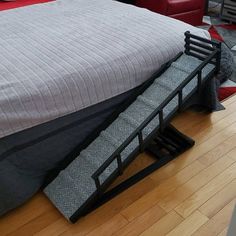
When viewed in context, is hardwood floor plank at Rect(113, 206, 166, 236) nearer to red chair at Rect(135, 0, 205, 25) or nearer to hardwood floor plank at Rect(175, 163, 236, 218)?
hardwood floor plank at Rect(175, 163, 236, 218)

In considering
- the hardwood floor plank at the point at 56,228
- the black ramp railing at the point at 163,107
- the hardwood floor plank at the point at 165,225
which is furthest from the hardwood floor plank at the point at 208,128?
the hardwood floor plank at the point at 56,228

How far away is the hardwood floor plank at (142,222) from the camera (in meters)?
1.55

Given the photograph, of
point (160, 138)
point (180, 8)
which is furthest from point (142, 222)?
point (180, 8)

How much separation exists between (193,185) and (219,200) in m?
0.17

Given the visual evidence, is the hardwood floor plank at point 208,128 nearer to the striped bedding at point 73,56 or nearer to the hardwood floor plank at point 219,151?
the hardwood floor plank at point 219,151

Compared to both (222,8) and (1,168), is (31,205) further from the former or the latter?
(222,8)

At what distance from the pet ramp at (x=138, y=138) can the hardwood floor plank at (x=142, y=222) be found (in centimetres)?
20

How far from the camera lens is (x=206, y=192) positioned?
174 cm

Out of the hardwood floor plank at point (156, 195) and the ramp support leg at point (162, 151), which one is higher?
the ramp support leg at point (162, 151)

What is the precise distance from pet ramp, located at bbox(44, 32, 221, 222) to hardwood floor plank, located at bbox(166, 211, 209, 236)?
366 millimetres

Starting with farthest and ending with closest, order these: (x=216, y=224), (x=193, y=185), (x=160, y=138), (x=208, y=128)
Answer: (x=208, y=128) < (x=160, y=138) < (x=193, y=185) < (x=216, y=224)

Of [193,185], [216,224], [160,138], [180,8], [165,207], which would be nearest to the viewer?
[216,224]

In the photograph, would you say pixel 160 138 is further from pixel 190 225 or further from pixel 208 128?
pixel 190 225

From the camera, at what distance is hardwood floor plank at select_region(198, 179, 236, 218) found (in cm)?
163
